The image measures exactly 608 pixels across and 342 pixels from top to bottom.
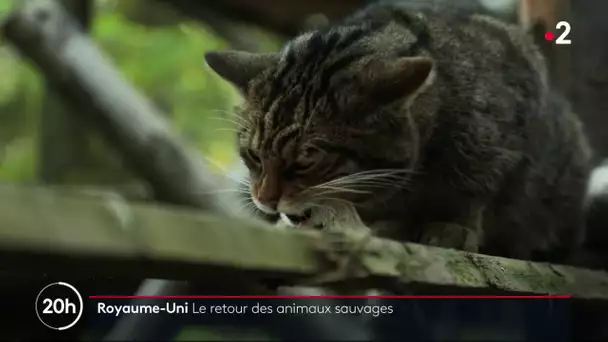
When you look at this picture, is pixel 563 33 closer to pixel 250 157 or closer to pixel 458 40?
pixel 458 40

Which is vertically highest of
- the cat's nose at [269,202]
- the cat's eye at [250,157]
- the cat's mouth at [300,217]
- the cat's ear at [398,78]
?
the cat's ear at [398,78]

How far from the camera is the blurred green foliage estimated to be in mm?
982

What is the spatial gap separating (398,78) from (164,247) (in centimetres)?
35

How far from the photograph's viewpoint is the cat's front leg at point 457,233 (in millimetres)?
1021

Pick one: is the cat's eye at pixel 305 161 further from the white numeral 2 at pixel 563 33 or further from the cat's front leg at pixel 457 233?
the white numeral 2 at pixel 563 33

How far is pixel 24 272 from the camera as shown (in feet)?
2.76

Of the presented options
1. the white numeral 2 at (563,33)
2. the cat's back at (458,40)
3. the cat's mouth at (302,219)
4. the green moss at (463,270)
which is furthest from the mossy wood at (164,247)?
the white numeral 2 at (563,33)

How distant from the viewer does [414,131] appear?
3.19ft

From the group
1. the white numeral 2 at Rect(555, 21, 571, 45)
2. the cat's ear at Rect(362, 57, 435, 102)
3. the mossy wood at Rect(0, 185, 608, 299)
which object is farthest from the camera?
the white numeral 2 at Rect(555, 21, 571, 45)

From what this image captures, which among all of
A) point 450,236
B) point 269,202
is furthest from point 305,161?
point 450,236

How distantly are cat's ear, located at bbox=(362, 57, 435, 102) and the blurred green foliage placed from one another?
0.18m

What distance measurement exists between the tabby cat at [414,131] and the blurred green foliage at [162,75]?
0.04 metres

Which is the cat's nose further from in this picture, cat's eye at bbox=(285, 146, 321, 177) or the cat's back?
the cat's back

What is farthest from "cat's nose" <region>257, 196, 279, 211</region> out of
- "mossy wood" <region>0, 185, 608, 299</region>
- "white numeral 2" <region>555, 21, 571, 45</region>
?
"white numeral 2" <region>555, 21, 571, 45</region>
